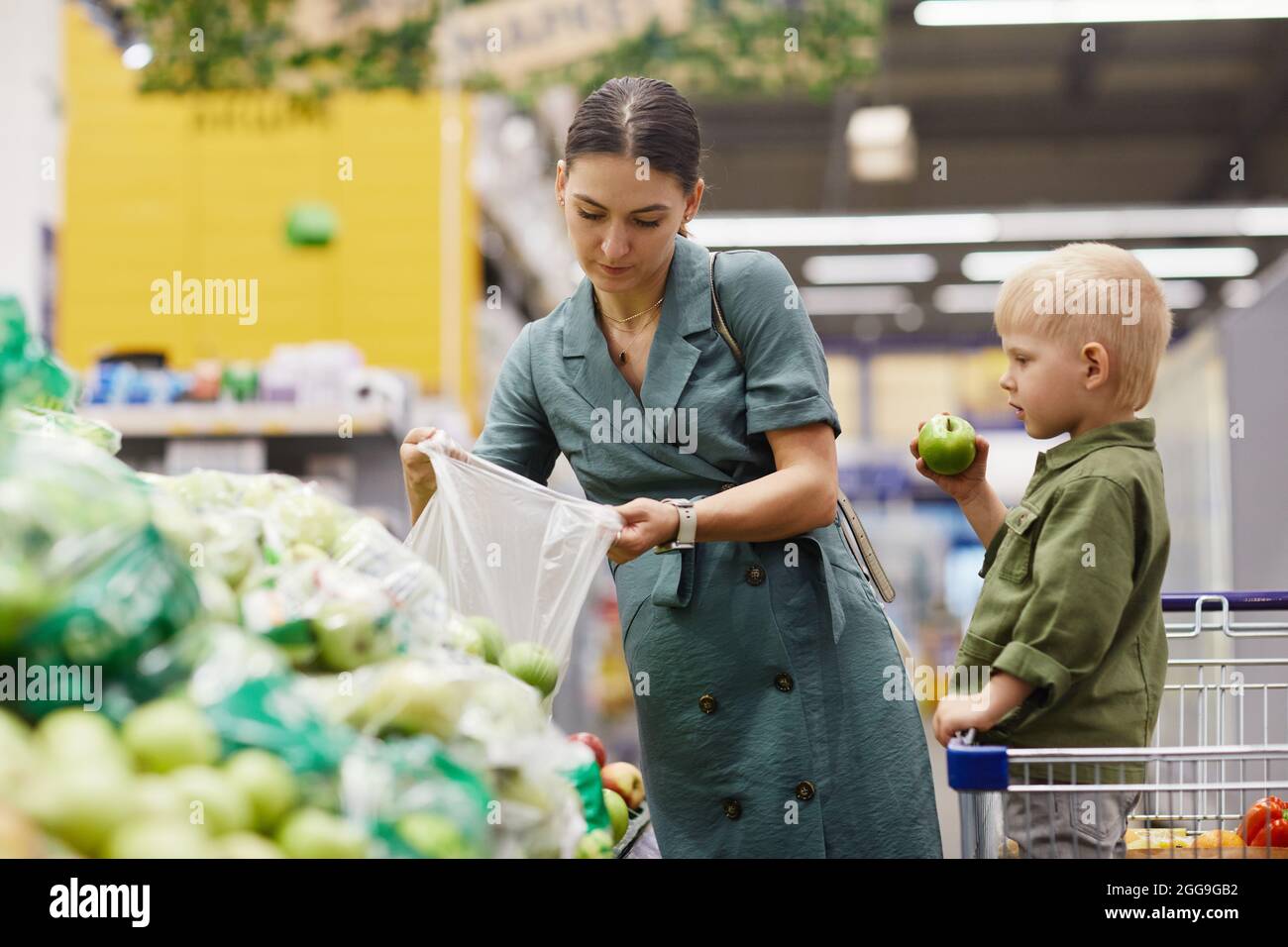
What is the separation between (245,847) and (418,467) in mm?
801

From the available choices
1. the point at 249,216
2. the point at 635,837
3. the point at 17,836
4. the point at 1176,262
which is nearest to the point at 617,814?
the point at 635,837

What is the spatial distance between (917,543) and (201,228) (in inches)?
352

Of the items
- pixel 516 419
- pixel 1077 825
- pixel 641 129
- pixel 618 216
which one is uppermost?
pixel 641 129

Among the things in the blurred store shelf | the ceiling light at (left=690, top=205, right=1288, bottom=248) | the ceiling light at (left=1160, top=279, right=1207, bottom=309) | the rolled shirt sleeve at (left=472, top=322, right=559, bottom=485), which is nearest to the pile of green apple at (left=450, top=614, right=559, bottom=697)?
the rolled shirt sleeve at (left=472, top=322, right=559, bottom=485)

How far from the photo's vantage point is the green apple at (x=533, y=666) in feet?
4.97

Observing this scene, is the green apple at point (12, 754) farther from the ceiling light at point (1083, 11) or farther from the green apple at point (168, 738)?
the ceiling light at point (1083, 11)

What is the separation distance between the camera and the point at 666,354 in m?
1.75

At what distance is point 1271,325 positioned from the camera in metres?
3.42

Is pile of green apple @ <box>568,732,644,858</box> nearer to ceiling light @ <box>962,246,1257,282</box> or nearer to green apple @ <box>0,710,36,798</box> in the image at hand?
green apple @ <box>0,710,36,798</box>

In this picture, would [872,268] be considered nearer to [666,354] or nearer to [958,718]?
[666,354]

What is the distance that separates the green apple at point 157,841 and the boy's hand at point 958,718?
0.82 metres
